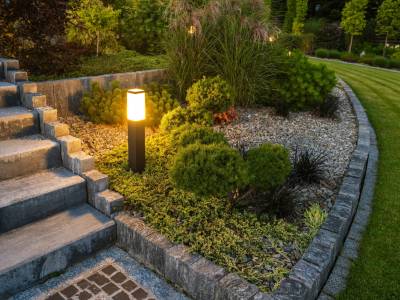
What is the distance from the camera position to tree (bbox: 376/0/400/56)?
2261cm

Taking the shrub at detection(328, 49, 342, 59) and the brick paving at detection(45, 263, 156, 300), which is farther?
the shrub at detection(328, 49, 342, 59)

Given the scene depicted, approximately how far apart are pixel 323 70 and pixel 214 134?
4.17 metres

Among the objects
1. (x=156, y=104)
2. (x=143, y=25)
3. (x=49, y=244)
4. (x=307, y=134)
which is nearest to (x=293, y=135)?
(x=307, y=134)

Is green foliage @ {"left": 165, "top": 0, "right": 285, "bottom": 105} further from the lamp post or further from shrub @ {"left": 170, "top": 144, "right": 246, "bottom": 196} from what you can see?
shrub @ {"left": 170, "top": 144, "right": 246, "bottom": 196}

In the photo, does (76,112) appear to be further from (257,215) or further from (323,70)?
(323,70)

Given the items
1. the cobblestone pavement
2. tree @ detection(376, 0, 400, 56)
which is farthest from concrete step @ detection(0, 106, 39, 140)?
tree @ detection(376, 0, 400, 56)

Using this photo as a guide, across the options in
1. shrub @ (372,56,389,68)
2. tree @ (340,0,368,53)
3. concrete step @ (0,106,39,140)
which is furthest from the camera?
tree @ (340,0,368,53)

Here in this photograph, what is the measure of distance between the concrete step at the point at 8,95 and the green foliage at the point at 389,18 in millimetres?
24947

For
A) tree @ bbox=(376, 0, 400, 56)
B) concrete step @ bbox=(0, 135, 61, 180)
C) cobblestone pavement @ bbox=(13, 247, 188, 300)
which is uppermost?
tree @ bbox=(376, 0, 400, 56)

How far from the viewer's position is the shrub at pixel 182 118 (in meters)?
4.93

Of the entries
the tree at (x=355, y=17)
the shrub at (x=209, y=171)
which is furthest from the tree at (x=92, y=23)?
the tree at (x=355, y=17)

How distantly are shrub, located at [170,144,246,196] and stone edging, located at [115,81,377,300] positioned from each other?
0.52m

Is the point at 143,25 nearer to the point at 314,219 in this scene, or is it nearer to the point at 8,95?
the point at 8,95

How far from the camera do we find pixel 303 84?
6.55 metres
